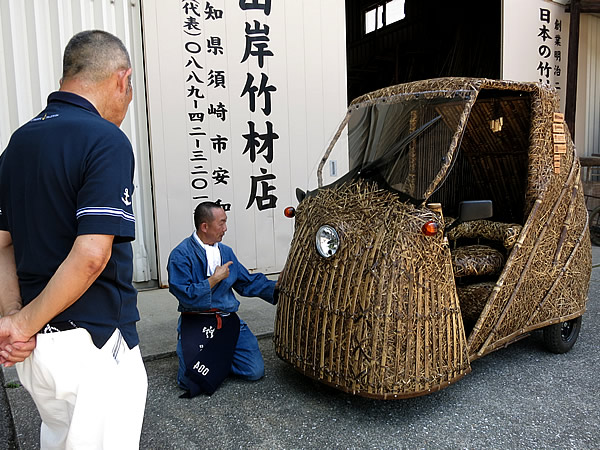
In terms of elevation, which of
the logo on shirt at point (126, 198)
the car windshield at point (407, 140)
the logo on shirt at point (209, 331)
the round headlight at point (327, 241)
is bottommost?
the logo on shirt at point (209, 331)

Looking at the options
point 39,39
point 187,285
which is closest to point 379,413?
point 187,285

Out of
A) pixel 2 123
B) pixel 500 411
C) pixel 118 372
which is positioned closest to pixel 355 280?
pixel 500 411

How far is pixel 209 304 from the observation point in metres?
3.16

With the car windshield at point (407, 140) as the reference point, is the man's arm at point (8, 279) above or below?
below

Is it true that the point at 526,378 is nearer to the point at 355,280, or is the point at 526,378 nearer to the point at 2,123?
the point at 355,280

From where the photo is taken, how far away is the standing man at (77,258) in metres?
1.53

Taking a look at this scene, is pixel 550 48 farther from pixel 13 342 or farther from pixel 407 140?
pixel 13 342

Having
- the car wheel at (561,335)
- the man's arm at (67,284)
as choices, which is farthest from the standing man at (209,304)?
the car wheel at (561,335)

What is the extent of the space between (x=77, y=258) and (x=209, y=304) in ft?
5.64

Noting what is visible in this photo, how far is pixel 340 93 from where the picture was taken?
6.43 metres

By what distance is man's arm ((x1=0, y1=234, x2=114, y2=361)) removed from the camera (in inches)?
58.8

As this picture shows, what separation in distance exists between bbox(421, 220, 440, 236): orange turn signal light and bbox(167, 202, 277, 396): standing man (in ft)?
3.94

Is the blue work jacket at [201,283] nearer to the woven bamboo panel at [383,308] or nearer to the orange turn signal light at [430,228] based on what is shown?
the woven bamboo panel at [383,308]

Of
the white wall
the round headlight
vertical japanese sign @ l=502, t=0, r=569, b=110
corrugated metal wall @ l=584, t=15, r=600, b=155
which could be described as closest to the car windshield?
the round headlight
